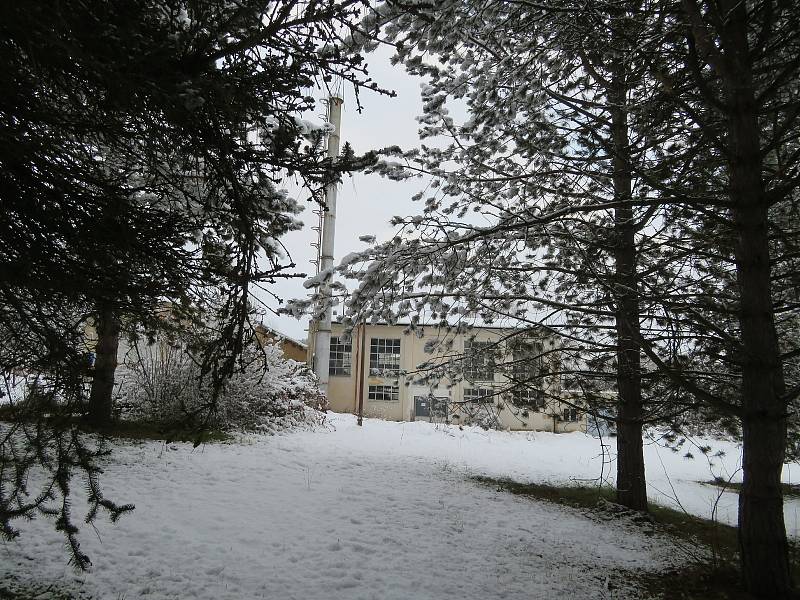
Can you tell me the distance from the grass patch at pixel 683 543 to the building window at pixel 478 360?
6.72 ft

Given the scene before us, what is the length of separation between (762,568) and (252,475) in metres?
5.85

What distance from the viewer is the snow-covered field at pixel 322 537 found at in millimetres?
3824

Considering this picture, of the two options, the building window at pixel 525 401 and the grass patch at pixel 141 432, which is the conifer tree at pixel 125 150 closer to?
the building window at pixel 525 401

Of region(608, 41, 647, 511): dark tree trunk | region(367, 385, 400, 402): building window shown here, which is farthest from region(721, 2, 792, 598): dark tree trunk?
region(367, 385, 400, 402): building window

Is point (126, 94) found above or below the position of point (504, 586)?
above

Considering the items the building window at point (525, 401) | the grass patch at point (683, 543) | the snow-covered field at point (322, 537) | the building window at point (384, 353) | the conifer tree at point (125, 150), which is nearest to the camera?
the conifer tree at point (125, 150)

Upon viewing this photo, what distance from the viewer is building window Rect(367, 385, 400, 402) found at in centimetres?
2362

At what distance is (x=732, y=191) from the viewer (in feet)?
14.0

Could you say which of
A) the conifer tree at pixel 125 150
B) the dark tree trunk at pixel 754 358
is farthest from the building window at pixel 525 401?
the conifer tree at pixel 125 150

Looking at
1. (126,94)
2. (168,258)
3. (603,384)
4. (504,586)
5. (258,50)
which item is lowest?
(504,586)

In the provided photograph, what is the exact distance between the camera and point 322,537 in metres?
4.88

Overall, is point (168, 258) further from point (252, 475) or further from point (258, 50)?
point (252, 475)

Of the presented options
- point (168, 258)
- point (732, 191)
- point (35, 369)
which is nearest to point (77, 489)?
point (35, 369)

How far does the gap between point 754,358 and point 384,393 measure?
20374 millimetres
